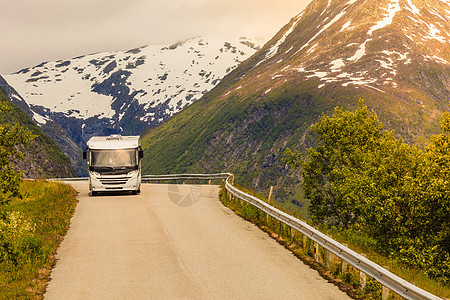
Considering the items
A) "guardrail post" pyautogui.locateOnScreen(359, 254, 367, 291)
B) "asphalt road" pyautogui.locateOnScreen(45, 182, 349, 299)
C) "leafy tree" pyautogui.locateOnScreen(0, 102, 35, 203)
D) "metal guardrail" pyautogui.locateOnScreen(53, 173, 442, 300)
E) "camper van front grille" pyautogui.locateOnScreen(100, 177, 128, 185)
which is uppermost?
"leafy tree" pyautogui.locateOnScreen(0, 102, 35, 203)

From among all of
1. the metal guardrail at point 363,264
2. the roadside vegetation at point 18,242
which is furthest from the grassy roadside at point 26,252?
the metal guardrail at point 363,264

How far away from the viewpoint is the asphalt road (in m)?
9.79

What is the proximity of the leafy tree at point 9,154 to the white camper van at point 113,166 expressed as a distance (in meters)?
14.9

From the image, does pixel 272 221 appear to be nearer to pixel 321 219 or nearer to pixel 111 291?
pixel 111 291

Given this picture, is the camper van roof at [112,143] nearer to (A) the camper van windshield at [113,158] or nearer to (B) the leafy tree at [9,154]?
(A) the camper van windshield at [113,158]

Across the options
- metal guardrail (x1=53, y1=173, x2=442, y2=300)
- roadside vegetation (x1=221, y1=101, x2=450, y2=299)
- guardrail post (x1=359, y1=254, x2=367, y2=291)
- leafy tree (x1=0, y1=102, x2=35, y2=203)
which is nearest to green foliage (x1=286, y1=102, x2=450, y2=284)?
roadside vegetation (x1=221, y1=101, x2=450, y2=299)

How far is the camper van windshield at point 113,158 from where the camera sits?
2903cm

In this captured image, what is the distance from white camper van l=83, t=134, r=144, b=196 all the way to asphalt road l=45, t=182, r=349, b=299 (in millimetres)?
8567

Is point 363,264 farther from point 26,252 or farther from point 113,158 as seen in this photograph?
point 113,158

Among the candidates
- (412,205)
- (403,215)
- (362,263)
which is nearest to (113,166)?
(403,215)

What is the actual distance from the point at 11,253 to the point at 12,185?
1.59 meters

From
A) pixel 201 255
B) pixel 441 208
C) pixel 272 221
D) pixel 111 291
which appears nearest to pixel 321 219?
pixel 441 208

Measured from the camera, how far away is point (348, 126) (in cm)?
4178

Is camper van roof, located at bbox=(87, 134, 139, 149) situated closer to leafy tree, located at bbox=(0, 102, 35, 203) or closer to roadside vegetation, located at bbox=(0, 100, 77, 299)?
roadside vegetation, located at bbox=(0, 100, 77, 299)
